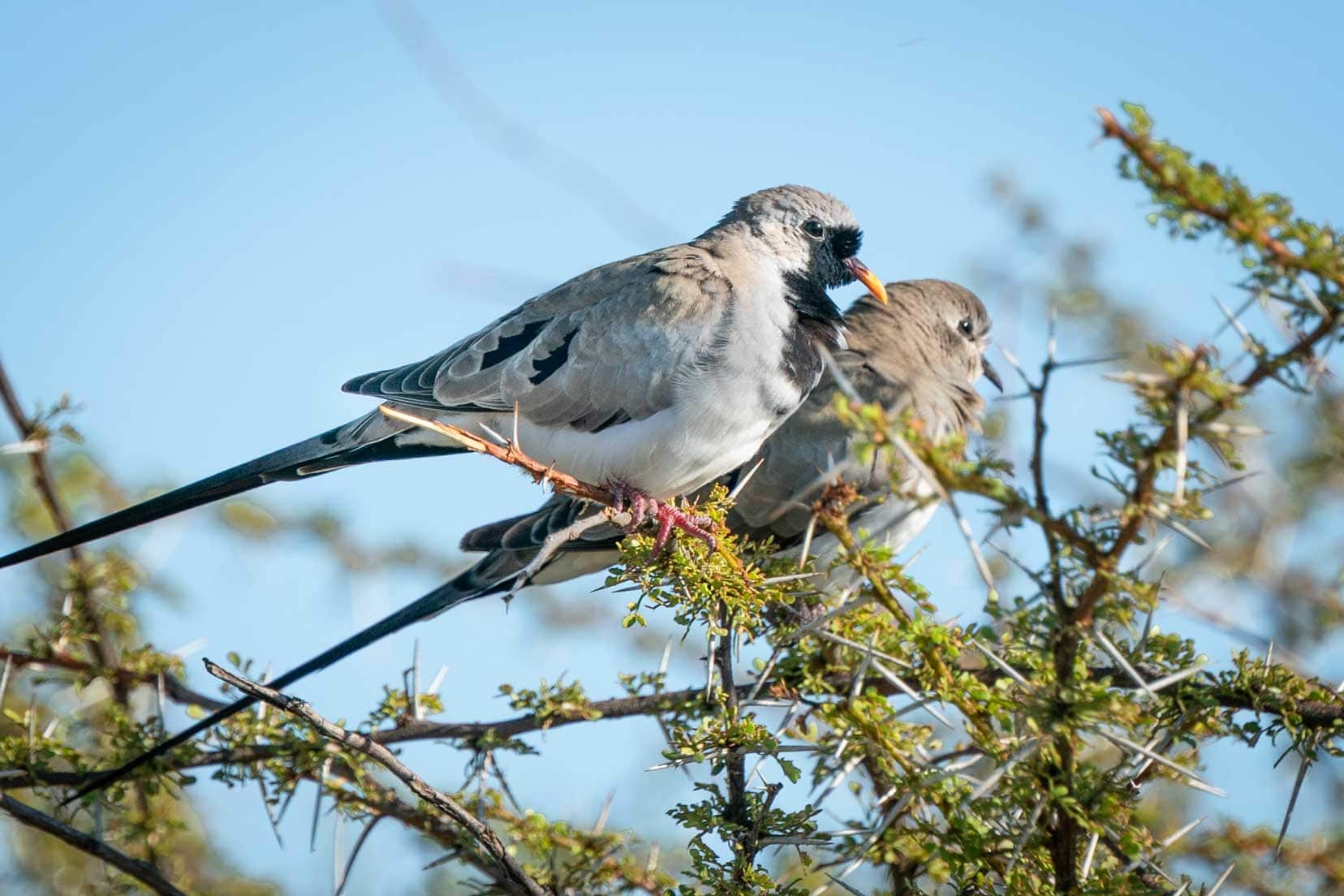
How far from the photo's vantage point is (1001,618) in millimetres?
2252

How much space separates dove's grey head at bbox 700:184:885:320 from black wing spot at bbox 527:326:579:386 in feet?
2.81

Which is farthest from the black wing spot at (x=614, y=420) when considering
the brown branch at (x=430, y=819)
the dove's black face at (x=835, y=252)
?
the brown branch at (x=430, y=819)

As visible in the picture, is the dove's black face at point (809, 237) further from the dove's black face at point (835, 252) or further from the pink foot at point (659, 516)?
the pink foot at point (659, 516)

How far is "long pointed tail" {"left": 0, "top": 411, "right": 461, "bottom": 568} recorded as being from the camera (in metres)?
3.39

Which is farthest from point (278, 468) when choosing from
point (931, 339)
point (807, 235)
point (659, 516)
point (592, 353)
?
point (931, 339)

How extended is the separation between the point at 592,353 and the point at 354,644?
49.0 inches

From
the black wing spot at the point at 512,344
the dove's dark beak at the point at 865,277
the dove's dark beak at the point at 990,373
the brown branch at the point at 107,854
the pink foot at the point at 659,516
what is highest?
the dove's dark beak at the point at 990,373

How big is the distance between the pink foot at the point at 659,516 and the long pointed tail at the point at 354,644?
67 cm

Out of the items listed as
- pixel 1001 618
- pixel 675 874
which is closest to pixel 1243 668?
pixel 1001 618

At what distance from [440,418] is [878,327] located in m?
2.25

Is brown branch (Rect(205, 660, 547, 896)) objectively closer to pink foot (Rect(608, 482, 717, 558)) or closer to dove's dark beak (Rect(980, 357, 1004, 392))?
pink foot (Rect(608, 482, 717, 558))

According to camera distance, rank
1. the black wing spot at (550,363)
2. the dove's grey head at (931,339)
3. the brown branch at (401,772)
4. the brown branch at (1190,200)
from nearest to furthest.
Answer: the brown branch at (1190,200), the brown branch at (401,772), the black wing spot at (550,363), the dove's grey head at (931,339)

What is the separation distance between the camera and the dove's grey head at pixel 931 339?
5.40 m

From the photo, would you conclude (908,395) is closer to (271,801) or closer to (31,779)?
(271,801)
